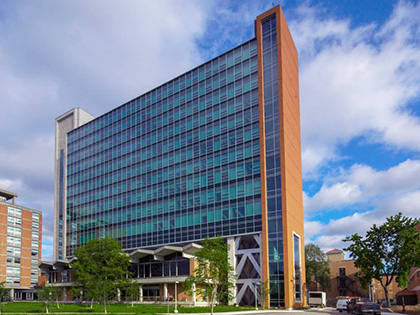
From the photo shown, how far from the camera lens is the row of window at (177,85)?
231 ft

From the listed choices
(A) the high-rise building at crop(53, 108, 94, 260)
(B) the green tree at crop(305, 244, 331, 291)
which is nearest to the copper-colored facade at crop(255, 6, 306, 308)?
(B) the green tree at crop(305, 244, 331, 291)

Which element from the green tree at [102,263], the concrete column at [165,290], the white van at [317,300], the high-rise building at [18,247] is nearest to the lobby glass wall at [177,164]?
the concrete column at [165,290]

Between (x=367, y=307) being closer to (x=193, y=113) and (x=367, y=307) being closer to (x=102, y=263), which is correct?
(x=102, y=263)

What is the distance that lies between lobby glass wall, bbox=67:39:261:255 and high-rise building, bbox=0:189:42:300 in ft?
94.5

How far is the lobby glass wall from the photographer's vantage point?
2618 inches

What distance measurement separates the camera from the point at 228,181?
67.2 metres

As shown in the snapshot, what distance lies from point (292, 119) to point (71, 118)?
61.2m

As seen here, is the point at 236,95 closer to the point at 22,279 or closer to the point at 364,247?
the point at 364,247

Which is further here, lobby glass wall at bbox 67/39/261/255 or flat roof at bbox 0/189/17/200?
flat roof at bbox 0/189/17/200

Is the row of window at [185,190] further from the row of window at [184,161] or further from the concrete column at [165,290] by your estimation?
the concrete column at [165,290]

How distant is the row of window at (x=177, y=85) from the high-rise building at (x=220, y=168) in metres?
0.20

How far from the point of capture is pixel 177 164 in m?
76.2

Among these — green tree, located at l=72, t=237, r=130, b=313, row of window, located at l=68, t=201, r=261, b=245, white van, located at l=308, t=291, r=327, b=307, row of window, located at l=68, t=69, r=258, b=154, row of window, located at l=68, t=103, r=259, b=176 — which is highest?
row of window, located at l=68, t=69, r=258, b=154

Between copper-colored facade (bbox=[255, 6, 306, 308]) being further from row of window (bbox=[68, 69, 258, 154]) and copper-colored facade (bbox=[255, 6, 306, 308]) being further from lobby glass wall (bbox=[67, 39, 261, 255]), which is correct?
row of window (bbox=[68, 69, 258, 154])
